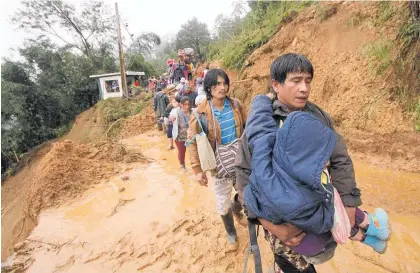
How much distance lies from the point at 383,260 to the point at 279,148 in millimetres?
2087

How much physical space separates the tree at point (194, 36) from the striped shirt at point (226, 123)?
2459cm

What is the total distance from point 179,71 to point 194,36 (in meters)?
18.0

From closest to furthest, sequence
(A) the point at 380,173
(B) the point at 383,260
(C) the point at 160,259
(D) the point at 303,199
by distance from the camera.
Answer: (D) the point at 303,199 → (B) the point at 383,260 → (C) the point at 160,259 → (A) the point at 380,173

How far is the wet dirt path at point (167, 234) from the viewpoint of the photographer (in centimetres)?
252

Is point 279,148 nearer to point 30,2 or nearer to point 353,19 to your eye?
point 353,19

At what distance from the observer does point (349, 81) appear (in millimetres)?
5469

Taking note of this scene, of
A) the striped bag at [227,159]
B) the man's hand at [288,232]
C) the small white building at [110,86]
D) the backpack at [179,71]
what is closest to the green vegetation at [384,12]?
the striped bag at [227,159]

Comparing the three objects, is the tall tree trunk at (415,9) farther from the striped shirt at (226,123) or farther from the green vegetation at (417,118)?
the striped shirt at (226,123)

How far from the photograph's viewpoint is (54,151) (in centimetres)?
635

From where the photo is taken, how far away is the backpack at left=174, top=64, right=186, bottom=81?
10.9 m

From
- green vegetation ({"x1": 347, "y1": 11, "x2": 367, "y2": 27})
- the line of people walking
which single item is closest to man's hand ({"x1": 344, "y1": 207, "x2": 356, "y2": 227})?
the line of people walking

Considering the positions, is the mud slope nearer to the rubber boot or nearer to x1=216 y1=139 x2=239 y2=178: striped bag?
the rubber boot

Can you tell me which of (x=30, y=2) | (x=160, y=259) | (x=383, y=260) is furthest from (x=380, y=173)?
(x=30, y=2)

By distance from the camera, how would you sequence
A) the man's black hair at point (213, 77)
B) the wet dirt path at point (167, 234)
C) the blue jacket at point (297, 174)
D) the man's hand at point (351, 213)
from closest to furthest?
the blue jacket at point (297, 174), the man's hand at point (351, 213), the man's black hair at point (213, 77), the wet dirt path at point (167, 234)
